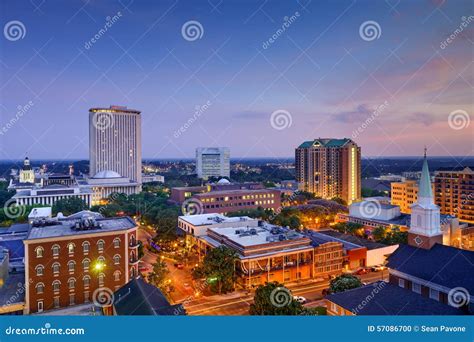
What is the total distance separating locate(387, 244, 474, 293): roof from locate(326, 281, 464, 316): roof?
0.44 metres

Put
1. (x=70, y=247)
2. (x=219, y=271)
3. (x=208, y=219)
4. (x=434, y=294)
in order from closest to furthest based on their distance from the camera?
(x=434, y=294)
(x=70, y=247)
(x=219, y=271)
(x=208, y=219)

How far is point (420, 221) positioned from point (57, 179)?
23.8m

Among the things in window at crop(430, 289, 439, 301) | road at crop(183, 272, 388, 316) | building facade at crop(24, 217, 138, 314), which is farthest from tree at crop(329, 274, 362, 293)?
building facade at crop(24, 217, 138, 314)

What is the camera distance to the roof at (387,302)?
4555 mm

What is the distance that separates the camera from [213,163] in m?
30.4

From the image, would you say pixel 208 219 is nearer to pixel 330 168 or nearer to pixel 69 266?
pixel 69 266

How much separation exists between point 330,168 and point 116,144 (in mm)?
15071

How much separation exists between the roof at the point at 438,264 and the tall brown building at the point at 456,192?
39.2 feet

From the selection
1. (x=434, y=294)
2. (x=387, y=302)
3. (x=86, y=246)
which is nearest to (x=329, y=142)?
(x=434, y=294)

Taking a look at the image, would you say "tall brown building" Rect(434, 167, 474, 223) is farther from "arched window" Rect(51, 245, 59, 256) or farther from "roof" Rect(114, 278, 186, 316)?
"arched window" Rect(51, 245, 59, 256)

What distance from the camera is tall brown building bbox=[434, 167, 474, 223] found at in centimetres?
1534

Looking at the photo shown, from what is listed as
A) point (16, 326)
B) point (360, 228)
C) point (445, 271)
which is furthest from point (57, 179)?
point (445, 271)

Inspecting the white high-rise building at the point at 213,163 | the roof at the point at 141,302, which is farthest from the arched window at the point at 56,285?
the white high-rise building at the point at 213,163

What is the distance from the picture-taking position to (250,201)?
18.1m
